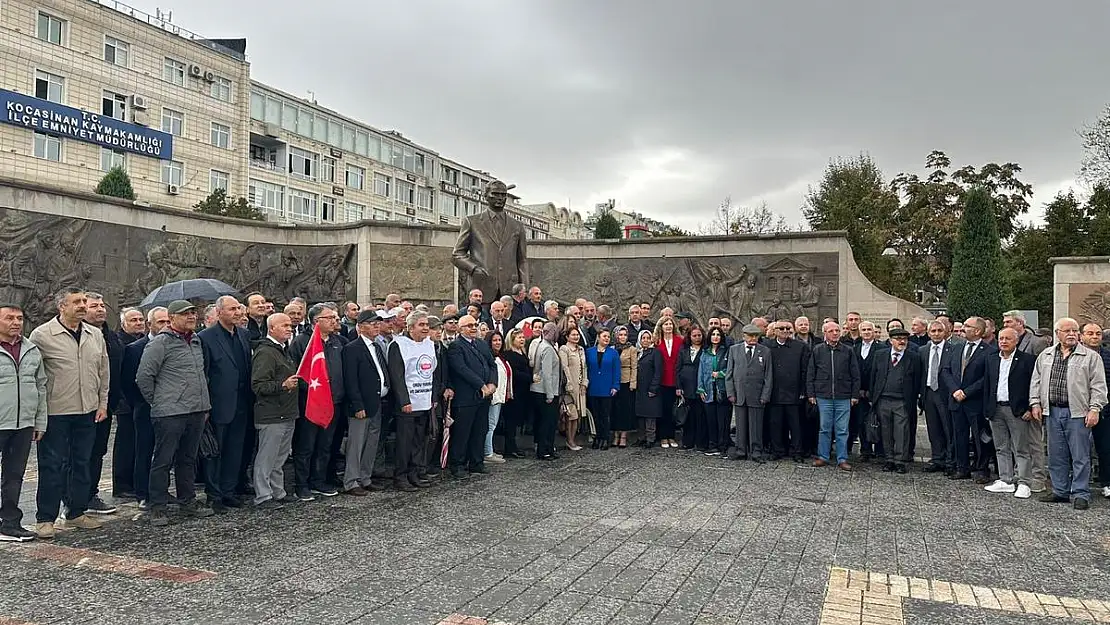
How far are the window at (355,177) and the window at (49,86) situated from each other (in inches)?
868

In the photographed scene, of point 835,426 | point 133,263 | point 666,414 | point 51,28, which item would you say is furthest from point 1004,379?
point 51,28

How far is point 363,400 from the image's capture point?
7.51m

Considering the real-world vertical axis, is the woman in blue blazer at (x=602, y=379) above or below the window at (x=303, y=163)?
below

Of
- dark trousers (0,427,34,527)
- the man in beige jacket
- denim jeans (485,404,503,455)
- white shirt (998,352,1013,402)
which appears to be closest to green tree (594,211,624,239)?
denim jeans (485,404,503,455)

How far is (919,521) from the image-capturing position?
672 cm

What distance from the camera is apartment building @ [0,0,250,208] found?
34688mm

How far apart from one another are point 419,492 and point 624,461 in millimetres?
2943

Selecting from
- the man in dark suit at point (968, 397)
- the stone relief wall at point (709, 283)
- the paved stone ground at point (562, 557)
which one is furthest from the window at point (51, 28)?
the man in dark suit at point (968, 397)

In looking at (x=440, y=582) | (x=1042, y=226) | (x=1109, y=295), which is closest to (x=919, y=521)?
(x=440, y=582)

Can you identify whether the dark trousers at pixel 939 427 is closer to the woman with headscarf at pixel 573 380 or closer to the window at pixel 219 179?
the woman with headscarf at pixel 573 380

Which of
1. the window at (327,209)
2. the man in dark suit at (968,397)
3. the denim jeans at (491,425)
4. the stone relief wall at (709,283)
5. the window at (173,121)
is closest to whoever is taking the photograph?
the man in dark suit at (968,397)

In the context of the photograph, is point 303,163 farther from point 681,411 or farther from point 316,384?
point 316,384

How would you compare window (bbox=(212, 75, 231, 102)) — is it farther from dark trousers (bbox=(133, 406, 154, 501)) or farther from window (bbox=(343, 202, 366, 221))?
dark trousers (bbox=(133, 406, 154, 501))

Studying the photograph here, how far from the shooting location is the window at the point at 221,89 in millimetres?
44688
